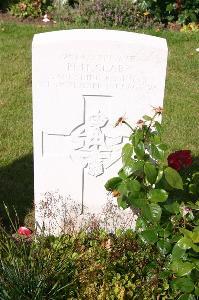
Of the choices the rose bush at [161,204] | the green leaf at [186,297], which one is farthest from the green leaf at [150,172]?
the green leaf at [186,297]

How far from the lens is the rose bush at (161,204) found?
2.86 m

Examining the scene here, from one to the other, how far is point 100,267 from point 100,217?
24.1 inches

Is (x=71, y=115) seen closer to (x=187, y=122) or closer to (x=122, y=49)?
(x=122, y=49)

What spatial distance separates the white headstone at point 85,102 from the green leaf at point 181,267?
32.1 inches

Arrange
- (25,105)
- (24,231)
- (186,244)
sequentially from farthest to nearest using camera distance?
(25,105) < (24,231) < (186,244)

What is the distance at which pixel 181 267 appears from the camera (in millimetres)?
2848

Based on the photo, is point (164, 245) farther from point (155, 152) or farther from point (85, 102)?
point (85, 102)

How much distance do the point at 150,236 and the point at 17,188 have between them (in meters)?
1.72

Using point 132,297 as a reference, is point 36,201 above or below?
above

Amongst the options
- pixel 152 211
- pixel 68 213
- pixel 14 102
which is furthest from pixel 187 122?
pixel 152 211

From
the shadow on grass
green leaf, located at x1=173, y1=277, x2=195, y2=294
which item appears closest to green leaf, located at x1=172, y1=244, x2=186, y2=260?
green leaf, located at x1=173, y1=277, x2=195, y2=294

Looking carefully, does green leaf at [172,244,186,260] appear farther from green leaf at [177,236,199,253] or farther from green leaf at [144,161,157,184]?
green leaf at [144,161,157,184]

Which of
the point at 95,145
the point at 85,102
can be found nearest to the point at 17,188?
the point at 95,145

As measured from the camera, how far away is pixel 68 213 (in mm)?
3666
